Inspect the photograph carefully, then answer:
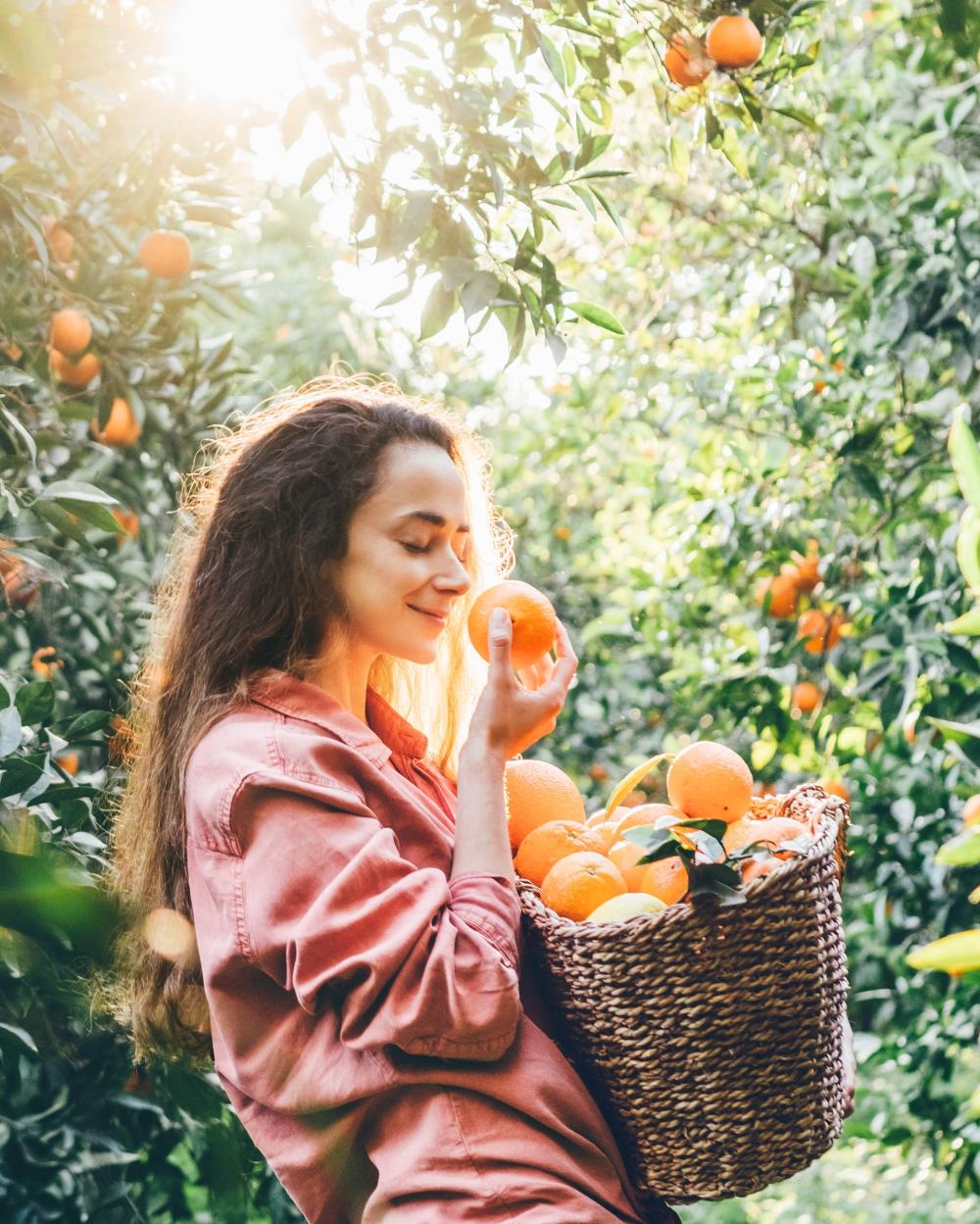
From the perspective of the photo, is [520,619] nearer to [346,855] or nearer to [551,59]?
[346,855]

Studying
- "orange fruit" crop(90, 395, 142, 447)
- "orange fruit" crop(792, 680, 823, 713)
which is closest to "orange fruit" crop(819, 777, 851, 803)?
"orange fruit" crop(792, 680, 823, 713)

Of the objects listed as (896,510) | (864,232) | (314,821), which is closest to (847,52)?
(864,232)

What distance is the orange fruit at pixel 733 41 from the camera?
1742mm

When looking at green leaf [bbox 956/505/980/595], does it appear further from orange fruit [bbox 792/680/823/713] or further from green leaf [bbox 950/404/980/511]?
orange fruit [bbox 792/680/823/713]

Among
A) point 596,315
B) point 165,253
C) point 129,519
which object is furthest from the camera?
point 129,519

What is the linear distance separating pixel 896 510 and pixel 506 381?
3240 millimetres

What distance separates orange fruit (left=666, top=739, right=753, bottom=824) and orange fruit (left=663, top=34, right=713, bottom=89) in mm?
997

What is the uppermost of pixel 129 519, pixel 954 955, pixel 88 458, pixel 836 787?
pixel 954 955

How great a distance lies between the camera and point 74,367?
260 cm

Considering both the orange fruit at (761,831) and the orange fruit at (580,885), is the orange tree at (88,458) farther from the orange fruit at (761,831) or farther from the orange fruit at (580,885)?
the orange fruit at (761,831)

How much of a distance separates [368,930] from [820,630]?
1.99 m

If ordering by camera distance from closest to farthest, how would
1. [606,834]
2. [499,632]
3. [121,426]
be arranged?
[499,632]
[606,834]
[121,426]

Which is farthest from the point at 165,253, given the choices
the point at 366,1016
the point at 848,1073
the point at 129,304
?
the point at 848,1073

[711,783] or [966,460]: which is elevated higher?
[966,460]
